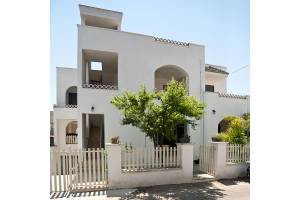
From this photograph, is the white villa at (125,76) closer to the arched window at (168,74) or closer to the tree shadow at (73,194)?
the arched window at (168,74)

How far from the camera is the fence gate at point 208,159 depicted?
7577 millimetres

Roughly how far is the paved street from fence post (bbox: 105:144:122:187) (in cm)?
32

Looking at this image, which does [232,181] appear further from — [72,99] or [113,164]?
[72,99]

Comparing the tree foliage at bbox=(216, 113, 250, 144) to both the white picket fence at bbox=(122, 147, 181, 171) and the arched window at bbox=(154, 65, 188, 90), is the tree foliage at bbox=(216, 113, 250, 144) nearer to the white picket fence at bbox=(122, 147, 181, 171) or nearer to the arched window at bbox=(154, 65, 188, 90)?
the white picket fence at bbox=(122, 147, 181, 171)

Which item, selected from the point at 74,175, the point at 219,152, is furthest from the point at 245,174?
the point at 74,175

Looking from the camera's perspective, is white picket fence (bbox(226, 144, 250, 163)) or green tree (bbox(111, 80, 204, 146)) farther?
white picket fence (bbox(226, 144, 250, 163))

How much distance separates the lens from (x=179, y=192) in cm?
598

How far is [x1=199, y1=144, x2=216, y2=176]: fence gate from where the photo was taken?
24.9 feet

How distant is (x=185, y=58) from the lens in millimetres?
10961

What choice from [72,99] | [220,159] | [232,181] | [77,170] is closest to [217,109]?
[220,159]

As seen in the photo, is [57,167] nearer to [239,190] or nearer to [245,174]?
[239,190]

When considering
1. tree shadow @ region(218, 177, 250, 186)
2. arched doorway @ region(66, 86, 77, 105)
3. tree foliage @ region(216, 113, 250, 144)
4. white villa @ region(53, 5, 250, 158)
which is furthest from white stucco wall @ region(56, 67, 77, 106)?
tree shadow @ region(218, 177, 250, 186)

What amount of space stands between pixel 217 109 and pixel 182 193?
260 inches

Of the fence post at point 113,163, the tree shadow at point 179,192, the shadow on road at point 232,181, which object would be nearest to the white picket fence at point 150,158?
the fence post at point 113,163
